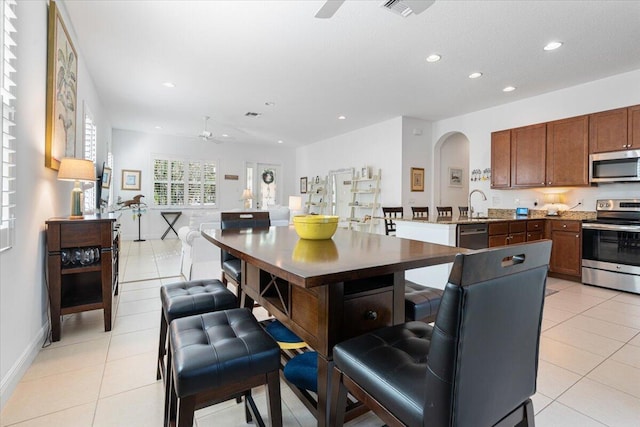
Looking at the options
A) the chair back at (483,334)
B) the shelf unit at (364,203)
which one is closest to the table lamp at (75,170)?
the chair back at (483,334)

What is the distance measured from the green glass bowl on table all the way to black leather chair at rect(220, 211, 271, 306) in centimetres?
66

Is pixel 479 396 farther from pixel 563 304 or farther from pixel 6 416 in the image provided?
pixel 563 304

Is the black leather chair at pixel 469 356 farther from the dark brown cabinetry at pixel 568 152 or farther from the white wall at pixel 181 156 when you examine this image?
the white wall at pixel 181 156

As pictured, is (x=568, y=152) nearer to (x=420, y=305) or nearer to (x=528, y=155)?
(x=528, y=155)

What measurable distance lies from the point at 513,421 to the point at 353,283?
27.0 inches

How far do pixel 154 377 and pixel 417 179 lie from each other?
19.0 ft

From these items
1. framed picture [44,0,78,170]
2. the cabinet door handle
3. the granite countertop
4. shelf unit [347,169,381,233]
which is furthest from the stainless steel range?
framed picture [44,0,78,170]

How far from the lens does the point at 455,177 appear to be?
7094 millimetres

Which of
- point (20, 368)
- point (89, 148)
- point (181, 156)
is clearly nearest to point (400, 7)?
point (20, 368)

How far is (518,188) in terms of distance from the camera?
17.1 ft

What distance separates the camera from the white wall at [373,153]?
650 centimetres

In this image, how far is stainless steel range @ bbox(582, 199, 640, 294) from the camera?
3.71m

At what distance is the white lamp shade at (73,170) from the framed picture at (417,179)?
5473 mm

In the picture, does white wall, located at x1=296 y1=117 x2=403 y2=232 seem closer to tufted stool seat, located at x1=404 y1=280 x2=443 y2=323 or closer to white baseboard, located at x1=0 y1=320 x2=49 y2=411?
tufted stool seat, located at x1=404 y1=280 x2=443 y2=323
